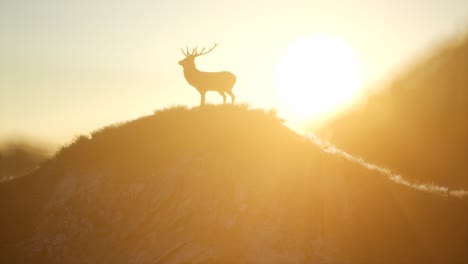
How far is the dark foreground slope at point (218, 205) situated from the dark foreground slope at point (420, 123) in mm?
107570

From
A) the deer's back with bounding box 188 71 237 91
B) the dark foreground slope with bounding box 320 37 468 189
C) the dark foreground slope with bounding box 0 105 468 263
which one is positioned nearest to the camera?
the dark foreground slope with bounding box 0 105 468 263

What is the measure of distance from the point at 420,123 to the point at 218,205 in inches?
5524

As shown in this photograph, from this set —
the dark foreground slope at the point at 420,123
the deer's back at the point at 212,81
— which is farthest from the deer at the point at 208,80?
the dark foreground slope at the point at 420,123

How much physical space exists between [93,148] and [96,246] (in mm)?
6819

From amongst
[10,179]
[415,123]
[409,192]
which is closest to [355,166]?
[409,192]

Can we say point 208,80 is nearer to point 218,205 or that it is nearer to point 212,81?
point 212,81

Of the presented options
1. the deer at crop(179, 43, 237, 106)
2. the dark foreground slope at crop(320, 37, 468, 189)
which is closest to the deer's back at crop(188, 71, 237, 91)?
the deer at crop(179, 43, 237, 106)

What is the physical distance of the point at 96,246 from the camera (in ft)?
93.9

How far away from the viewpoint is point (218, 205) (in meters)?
28.4

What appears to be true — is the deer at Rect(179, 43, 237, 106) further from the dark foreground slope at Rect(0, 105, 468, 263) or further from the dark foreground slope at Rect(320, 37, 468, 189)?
the dark foreground slope at Rect(320, 37, 468, 189)

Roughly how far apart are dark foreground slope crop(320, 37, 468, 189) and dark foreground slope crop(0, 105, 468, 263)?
10757 cm

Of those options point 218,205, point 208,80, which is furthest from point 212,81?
point 218,205

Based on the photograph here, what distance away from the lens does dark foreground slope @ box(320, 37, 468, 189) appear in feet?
469

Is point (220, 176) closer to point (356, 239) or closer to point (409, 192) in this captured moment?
point (356, 239)
